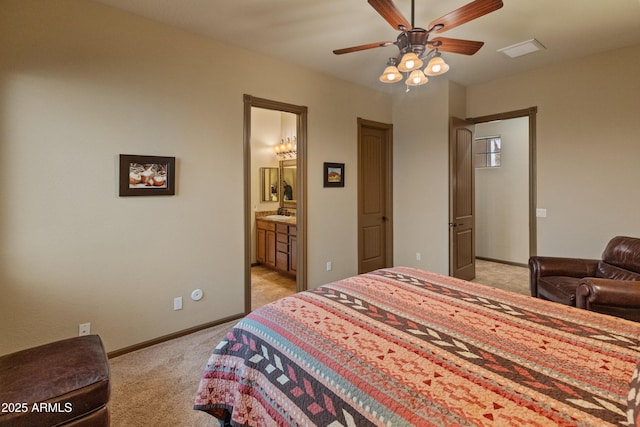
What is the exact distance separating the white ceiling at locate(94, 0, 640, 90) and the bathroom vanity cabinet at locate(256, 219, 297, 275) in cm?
231

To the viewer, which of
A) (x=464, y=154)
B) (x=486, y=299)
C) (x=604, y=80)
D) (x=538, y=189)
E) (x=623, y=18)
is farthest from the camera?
(x=464, y=154)

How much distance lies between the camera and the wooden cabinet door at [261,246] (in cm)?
521

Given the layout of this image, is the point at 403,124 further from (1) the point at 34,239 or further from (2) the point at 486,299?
(1) the point at 34,239

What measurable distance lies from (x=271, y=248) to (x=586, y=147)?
4.29 metres

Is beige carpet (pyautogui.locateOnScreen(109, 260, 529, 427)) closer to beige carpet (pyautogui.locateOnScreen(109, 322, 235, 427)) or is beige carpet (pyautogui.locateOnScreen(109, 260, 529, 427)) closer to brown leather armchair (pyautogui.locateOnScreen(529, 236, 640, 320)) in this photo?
beige carpet (pyautogui.locateOnScreen(109, 322, 235, 427))

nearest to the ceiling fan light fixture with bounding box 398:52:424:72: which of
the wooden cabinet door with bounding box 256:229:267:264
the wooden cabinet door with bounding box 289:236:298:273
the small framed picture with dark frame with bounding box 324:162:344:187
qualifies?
the small framed picture with dark frame with bounding box 324:162:344:187

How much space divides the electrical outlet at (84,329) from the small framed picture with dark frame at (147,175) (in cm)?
105

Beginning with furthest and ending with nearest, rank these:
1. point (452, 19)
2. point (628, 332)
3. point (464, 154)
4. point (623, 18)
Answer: point (464, 154), point (623, 18), point (452, 19), point (628, 332)

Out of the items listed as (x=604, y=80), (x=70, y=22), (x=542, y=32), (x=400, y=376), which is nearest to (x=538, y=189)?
(x=604, y=80)

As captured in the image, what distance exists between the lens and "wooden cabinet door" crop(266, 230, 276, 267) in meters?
4.95

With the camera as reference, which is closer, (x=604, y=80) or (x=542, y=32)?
(x=542, y=32)

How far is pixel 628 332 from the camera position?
54.8 inches

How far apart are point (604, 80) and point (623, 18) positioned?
85 centimetres

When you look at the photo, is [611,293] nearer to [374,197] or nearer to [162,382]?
[374,197]
